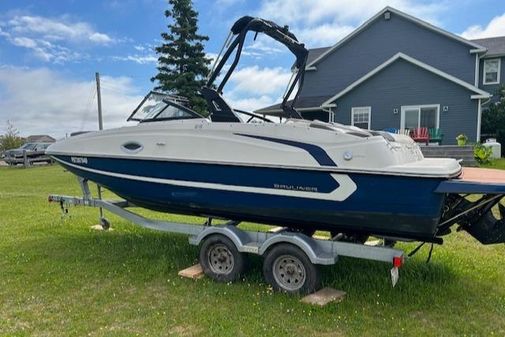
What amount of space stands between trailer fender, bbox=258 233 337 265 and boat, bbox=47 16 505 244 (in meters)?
0.22

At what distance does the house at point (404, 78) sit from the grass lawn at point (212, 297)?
13.7 meters

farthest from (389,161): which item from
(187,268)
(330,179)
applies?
(187,268)

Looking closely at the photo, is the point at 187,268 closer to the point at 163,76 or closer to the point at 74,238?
the point at 74,238

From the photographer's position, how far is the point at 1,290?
434cm

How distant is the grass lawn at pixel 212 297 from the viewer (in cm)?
348

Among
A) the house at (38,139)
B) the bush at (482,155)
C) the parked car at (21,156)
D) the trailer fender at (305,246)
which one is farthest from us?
the house at (38,139)

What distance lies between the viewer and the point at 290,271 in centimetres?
420

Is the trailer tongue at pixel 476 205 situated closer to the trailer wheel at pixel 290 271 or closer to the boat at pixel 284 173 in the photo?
the boat at pixel 284 173

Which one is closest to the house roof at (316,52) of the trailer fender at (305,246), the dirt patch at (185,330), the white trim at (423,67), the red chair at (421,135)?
the white trim at (423,67)

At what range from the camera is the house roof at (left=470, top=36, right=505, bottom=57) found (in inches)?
864

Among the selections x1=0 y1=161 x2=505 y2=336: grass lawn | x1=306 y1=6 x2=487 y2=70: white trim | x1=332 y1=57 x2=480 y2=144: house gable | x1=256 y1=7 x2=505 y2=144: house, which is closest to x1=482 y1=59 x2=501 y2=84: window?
Answer: x1=256 y1=7 x2=505 y2=144: house

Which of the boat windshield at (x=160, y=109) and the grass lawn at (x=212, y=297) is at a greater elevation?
the boat windshield at (x=160, y=109)

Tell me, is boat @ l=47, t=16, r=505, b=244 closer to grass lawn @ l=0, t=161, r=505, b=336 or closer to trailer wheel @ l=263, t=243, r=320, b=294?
trailer wheel @ l=263, t=243, r=320, b=294

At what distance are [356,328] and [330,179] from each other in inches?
50.0
